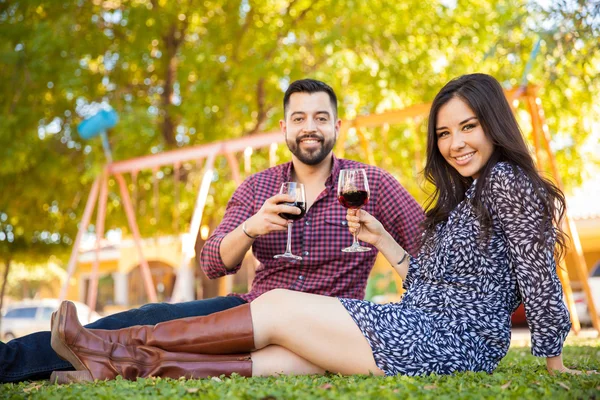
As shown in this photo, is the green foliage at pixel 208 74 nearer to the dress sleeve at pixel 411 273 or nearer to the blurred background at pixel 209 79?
the blurred background at pixel 209 79

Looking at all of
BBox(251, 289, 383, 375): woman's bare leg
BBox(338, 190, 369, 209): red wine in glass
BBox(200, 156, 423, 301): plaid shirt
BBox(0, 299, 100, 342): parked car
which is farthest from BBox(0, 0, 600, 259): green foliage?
BBox(0, 299, 100, 342): parked car

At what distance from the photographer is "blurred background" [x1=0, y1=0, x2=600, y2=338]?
8.83m

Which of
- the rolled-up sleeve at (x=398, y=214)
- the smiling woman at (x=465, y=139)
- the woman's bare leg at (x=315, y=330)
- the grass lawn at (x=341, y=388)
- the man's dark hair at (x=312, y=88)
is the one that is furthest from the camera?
the man's dark hair at (x=312, y=88)

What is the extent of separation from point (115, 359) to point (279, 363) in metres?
0.62

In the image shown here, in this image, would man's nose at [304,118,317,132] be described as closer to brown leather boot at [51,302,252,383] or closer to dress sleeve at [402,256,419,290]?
dress sleeve at [402,256,419,290]

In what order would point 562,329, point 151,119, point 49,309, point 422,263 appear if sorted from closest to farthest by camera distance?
point 562,329
point 422,263
point 151,119
point 49,309

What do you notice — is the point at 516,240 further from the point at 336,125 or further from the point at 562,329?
the point at 336,125

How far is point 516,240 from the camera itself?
241 cm

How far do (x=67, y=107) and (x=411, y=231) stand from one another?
765 centimetres

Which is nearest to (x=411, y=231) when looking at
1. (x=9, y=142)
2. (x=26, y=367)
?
(x=26, y=367)

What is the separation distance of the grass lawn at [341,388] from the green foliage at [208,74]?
618 cm

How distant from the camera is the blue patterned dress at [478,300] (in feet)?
7.82

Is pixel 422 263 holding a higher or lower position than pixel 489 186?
lower

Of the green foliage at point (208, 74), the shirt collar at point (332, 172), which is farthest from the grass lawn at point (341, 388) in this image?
the green foliage at point (208, 74)
